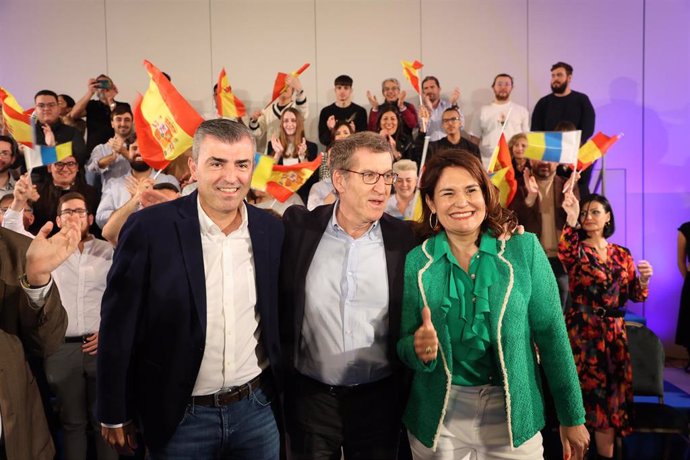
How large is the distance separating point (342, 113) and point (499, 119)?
6.32 feet

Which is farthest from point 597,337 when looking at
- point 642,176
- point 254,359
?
point 642,176

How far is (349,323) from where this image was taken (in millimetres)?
2205

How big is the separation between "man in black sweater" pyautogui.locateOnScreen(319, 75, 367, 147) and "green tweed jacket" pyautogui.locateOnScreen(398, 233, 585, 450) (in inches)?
208

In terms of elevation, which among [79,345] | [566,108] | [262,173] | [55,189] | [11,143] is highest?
[566,108]

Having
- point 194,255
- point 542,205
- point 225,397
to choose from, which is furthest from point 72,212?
point 542,205

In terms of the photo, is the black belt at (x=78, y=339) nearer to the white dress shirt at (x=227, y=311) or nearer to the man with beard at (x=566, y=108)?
the white dress shirt at (x=227, y=311)

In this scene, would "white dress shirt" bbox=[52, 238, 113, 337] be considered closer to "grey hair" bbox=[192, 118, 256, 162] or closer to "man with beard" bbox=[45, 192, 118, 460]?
"man with beard" bbox=[45, 192, 118, 460]

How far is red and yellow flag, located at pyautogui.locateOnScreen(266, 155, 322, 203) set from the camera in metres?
4.69

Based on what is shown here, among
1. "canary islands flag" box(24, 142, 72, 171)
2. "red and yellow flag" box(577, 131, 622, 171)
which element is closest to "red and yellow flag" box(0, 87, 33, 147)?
"canary islands flag" box(24, 142, 72, 171)

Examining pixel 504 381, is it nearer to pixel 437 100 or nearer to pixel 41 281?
pixel 41 281

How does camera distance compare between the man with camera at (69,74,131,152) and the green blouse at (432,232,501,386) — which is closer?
the green blouse at (432,232,501,386)

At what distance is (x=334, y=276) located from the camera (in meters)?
2.27

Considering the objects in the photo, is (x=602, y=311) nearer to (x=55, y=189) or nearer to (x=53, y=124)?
(x=55, y=189)

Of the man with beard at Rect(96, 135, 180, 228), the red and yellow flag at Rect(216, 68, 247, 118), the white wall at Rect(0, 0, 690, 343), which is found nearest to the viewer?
the man with beard at Rect(96, 135, 180, 228)
